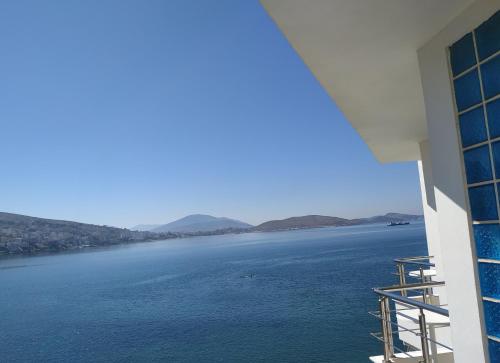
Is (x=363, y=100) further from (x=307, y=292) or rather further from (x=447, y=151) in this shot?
(x=307, y=292)

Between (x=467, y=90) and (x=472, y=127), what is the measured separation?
0.71ft

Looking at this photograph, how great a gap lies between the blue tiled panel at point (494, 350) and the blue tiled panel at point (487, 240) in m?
0.45

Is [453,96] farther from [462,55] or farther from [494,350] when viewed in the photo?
[494,350]

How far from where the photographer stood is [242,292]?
30.7 meters

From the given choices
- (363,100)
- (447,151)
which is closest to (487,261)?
(447,151)

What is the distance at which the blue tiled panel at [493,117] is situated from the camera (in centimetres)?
199

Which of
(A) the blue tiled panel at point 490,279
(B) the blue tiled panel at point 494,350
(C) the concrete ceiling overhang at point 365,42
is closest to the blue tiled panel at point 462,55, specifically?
(C) the concrete ceiling overhang at point 365,42

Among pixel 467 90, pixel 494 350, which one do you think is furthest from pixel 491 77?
pixel 494 350

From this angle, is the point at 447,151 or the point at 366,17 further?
the point at 447,151

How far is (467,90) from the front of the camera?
2176 mm

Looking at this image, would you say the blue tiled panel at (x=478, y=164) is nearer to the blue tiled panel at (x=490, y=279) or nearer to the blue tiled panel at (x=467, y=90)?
the blue tiled panel at (x=467, y=90)

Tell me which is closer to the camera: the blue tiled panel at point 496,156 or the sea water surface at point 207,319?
the blue tiled panel at point 496,156

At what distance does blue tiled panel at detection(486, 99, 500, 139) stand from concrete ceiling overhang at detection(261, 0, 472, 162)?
1.87 ft

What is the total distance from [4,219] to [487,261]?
126435 millimetres
